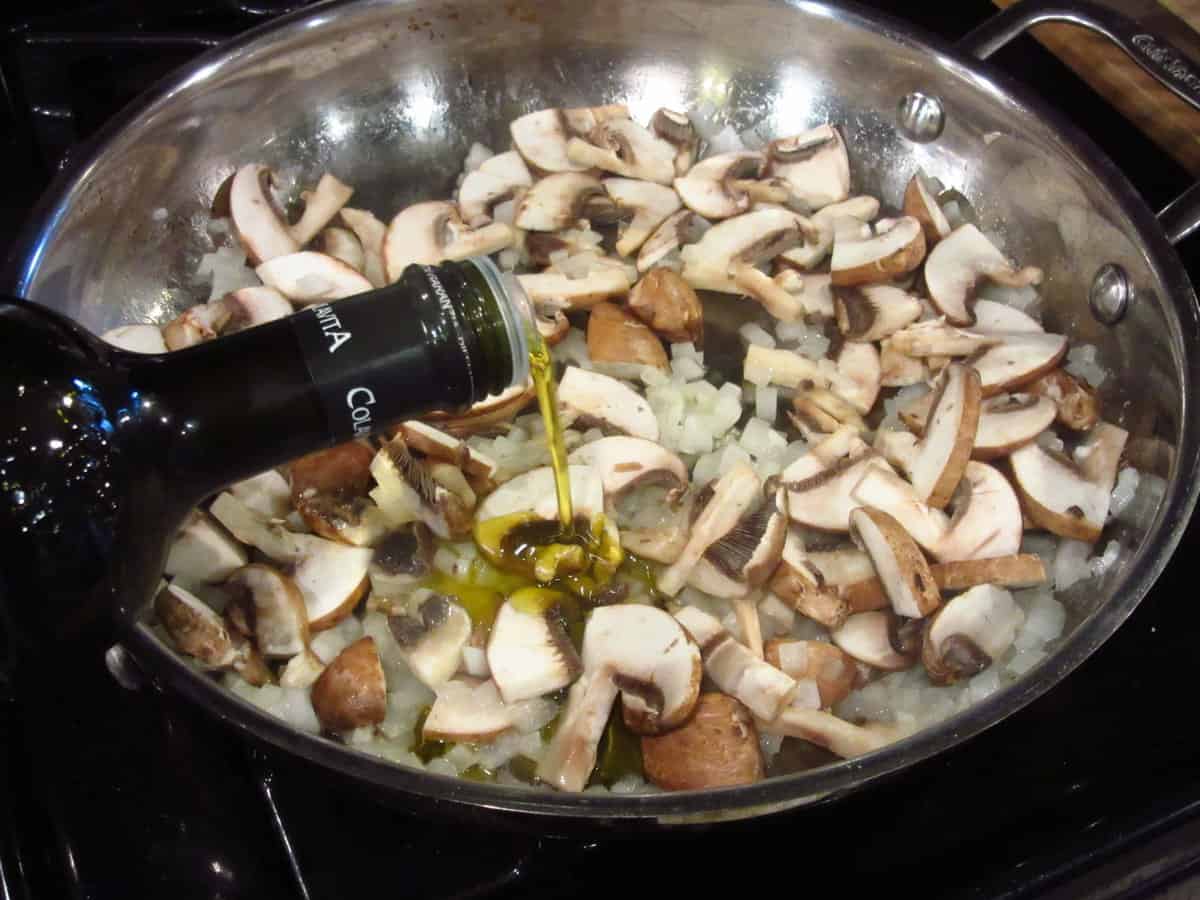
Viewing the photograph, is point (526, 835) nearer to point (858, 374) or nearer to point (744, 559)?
point (744, 559)

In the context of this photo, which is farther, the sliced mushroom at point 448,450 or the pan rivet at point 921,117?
the pan rivet at point 921,117

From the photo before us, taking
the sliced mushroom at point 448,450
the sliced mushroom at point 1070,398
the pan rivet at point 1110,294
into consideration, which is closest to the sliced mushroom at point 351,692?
the sliced mushroom at point 448,450

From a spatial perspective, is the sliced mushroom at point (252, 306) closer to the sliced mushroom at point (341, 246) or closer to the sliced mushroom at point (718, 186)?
the sliced mushroom at point (341, 246)

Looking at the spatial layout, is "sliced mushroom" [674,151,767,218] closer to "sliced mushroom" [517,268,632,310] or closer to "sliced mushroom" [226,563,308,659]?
"sliced mushroom" [517,268,632,310]

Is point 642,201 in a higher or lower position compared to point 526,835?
higher

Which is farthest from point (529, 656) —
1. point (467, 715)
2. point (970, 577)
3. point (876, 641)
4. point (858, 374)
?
point (858, 374)

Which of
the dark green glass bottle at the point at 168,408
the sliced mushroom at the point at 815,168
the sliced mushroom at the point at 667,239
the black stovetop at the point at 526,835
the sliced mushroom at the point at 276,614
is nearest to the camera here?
the dark green glass bottle at the point at 168,408
